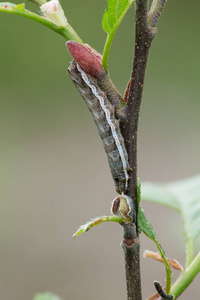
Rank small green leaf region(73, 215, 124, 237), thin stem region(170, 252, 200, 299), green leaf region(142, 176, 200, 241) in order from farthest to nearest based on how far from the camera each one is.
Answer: green leaf region(142, 176, 200, 241) < thin stem region(170, 252, 200, 299) < small green leaf region(73, 215, 124, 237)

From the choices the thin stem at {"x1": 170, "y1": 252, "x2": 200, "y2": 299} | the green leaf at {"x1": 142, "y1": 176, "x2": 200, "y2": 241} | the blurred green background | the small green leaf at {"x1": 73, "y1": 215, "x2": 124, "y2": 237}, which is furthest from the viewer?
the blurred green background

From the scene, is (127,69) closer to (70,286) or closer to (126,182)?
(70,286)

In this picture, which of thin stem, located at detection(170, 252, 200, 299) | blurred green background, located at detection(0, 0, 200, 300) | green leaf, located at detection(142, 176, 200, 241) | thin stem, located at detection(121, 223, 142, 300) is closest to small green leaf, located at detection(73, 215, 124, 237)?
thin stem, located at detection(121, 223, 142, 300)

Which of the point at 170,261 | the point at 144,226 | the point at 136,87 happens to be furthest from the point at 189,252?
the point at 136,87

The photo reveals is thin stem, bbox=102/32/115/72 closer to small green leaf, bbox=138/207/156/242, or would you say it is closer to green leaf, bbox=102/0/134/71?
green leaf, bbox=102/0/134/71

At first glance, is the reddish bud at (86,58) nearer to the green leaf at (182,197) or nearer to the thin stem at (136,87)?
the thin stem at (136,87)

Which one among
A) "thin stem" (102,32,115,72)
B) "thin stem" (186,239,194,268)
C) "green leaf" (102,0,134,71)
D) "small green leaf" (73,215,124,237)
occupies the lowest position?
"thin stem" (186,239,194,268)
